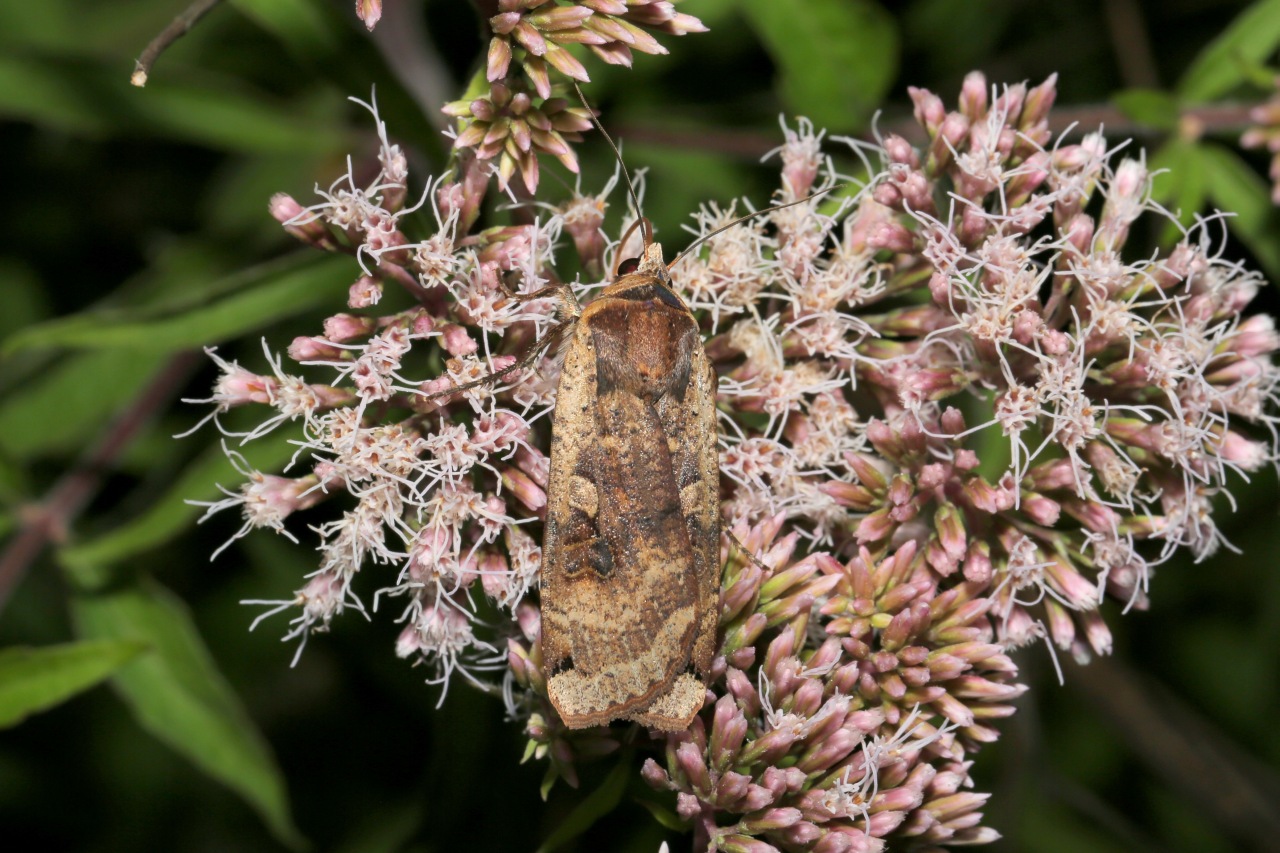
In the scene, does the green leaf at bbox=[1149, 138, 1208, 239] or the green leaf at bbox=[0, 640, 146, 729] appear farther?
the green leaf at bbox=[1149, 138, 1208, 239]

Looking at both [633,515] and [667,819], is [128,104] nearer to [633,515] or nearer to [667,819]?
[633,515]

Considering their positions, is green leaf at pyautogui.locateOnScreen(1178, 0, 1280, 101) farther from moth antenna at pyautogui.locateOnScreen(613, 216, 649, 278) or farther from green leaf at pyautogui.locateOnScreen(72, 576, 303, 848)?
green leaf at pyautogui.locateOnScreen(72, 576, 303, 848)

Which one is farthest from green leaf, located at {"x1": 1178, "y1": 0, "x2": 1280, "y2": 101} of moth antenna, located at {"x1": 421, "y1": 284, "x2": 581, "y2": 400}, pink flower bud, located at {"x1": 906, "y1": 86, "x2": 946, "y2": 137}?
moth antenna, located at {"x1": 421, "y1": 284, "x2": 581, "y2": 400}

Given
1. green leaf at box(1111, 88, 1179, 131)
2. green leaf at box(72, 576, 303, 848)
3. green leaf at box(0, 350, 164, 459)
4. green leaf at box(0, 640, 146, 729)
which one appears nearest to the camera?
green leaf at box(0, 640, 146, 729)

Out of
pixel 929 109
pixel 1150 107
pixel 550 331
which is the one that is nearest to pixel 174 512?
pixel 550 331

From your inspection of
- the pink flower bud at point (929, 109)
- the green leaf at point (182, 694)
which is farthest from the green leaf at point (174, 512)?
the pink flower bud at point (929, 109)

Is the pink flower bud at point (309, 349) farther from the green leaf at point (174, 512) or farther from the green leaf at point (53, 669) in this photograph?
the green leaf at point (53, 669)
